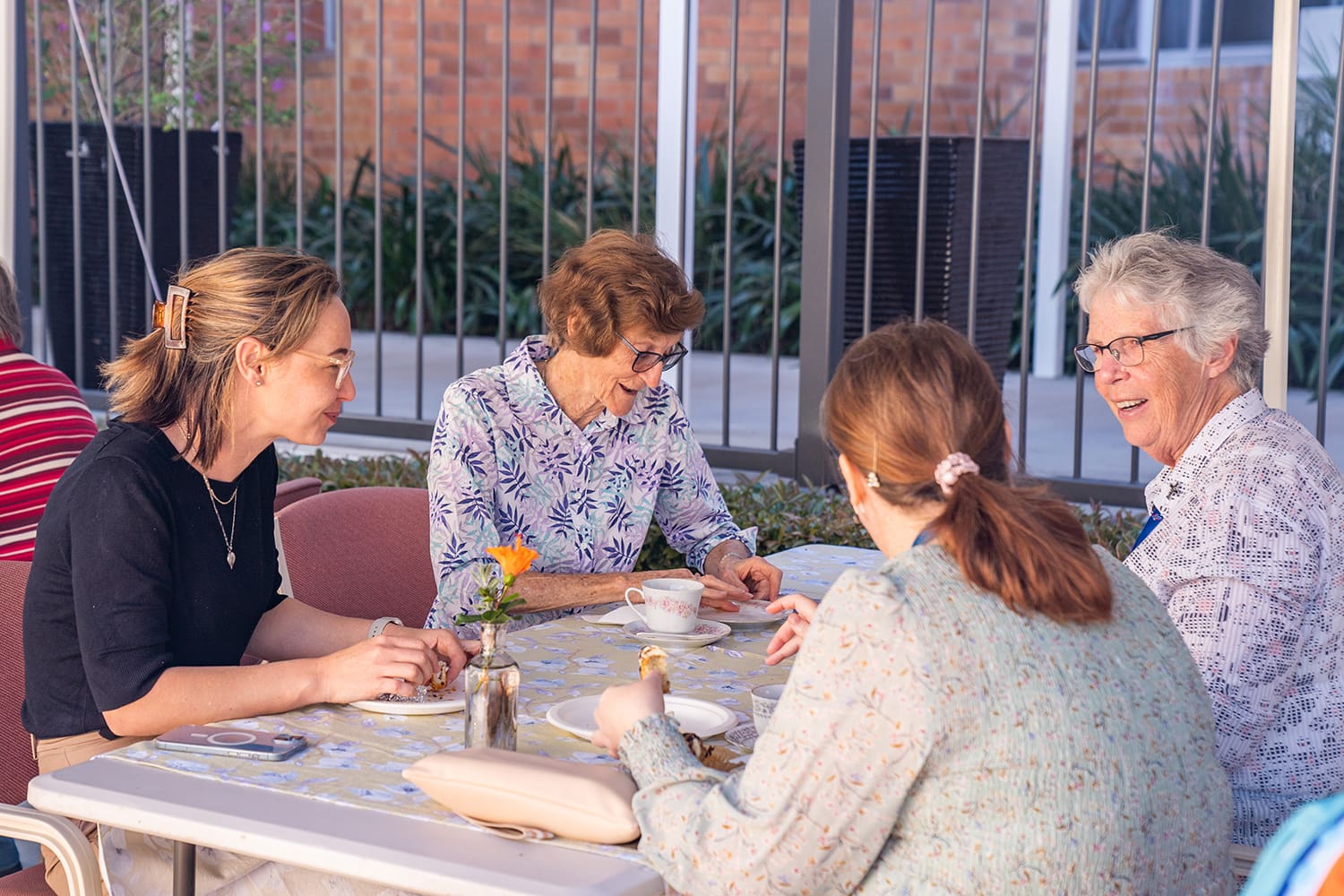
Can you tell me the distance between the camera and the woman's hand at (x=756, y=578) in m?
2.85

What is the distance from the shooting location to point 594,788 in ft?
5.25

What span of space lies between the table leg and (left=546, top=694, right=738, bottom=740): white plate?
468 millimetres

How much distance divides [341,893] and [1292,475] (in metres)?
1.34

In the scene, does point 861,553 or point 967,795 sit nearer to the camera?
point 967,795

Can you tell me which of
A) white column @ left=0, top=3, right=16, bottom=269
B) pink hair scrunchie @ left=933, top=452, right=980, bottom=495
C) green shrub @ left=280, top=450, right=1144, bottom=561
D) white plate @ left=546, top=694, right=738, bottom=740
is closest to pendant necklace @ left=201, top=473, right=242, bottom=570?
white plate @ left=546, top=694, right=738, bottom=740

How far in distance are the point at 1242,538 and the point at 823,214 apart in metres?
2.65

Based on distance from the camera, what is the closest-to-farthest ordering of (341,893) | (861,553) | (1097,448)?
(341,893) < (861,553) < (1097,448)

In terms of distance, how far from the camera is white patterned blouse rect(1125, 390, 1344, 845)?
1.96 m

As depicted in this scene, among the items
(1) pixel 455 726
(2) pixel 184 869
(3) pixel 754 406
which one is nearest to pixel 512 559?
(1) pixel 455 726

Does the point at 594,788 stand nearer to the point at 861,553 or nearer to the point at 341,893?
the point at 341,893

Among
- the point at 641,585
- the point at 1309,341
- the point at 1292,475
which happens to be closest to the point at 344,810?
the point at 641,585

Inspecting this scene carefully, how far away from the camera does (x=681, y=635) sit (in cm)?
248

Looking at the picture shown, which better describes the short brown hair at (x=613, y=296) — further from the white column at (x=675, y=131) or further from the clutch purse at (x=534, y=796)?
the white column at (x=675, y=131)

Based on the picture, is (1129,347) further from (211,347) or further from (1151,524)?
(211,347)
